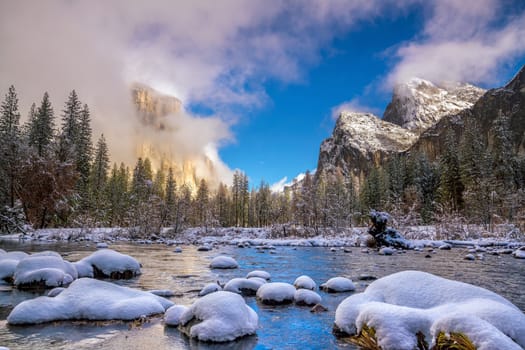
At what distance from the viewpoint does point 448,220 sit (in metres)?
30.5

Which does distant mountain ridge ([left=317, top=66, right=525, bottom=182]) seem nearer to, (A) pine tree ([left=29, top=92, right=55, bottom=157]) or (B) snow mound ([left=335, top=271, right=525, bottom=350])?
(A) pine tree ([left=29, top=92, right=55, bottom=157])

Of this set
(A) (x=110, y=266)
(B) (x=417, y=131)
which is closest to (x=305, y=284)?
(A) (x=110, y=266)

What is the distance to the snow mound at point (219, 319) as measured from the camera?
5414 millimetres

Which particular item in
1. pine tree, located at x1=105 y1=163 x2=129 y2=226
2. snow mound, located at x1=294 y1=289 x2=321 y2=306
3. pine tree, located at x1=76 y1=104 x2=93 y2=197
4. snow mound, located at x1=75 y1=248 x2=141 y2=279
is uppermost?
pine tree, located at x1=76 y1=104 x2=93 y2=197

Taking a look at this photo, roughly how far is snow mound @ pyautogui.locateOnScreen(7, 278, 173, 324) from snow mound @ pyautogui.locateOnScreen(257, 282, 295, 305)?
2.33m

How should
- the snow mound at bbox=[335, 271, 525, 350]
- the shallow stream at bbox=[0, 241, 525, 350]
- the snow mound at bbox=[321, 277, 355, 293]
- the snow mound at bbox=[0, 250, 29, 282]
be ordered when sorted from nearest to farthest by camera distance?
the snow mound at bbox=[335, 271, 525, 350] < the shallow stream at bbox=[0, 241, 525, 350] < the snow mound at bbox=[321, 277, 355, 293] < the snow mound at bbox=[0, 250, 29, 282]

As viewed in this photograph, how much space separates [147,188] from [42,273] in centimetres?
5603

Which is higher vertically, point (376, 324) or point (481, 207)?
point (481, 207)

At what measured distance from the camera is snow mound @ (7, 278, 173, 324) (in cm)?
609

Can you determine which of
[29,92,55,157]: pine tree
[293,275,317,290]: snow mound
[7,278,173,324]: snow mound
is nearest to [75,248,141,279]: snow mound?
[7,278,173,324]: snow mound

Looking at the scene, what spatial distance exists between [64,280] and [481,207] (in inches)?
1567

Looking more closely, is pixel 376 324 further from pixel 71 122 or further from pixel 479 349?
pixel 71 122

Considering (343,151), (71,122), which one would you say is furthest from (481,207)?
(343,151)

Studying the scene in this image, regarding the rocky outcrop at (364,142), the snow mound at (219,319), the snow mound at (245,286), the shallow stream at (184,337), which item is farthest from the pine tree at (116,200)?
the rocky outcrop at (364,142)
